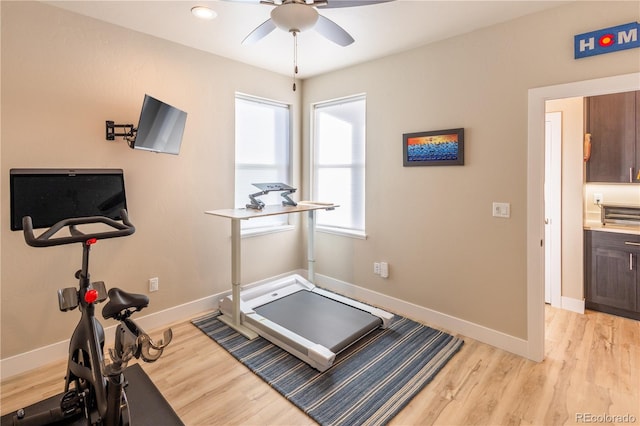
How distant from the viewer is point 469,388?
227cm

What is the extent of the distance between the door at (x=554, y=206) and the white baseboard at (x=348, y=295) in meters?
0.21

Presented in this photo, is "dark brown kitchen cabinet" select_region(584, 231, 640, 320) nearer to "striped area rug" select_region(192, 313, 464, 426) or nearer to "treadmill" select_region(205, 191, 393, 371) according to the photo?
"striped area rug" select_region(192, 313, 464, 426)

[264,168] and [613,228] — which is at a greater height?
[264,168]

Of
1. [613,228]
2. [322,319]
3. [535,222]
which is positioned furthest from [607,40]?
[322,319]

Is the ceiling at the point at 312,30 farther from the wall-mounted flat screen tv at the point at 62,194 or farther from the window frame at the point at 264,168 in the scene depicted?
the wall-mounted flat screen tv at the point at 62,194

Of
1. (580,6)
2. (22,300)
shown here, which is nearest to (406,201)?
(580,6)

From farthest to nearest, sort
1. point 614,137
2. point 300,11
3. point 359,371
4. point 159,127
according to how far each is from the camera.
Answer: point 614,137 < point 159,127 < point 359,371 < point 300,11

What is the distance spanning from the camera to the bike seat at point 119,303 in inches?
58.9

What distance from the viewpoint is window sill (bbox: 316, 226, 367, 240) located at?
385cm

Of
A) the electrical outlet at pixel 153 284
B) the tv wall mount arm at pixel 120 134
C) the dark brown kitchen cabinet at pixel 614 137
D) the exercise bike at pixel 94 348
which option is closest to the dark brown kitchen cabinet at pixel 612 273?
the dark brown kitchen cabinet at pixel 614 137

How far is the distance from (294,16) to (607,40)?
2.12 m

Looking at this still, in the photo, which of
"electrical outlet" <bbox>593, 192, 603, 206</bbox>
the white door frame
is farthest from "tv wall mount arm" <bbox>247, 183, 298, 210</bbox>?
"electrical outlet" <bbox>593, 192, 603, 206</bbox>

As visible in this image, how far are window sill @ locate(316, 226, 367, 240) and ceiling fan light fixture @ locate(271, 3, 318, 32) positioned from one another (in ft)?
7.81

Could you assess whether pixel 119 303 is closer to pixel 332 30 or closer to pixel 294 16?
pixel 294 16
